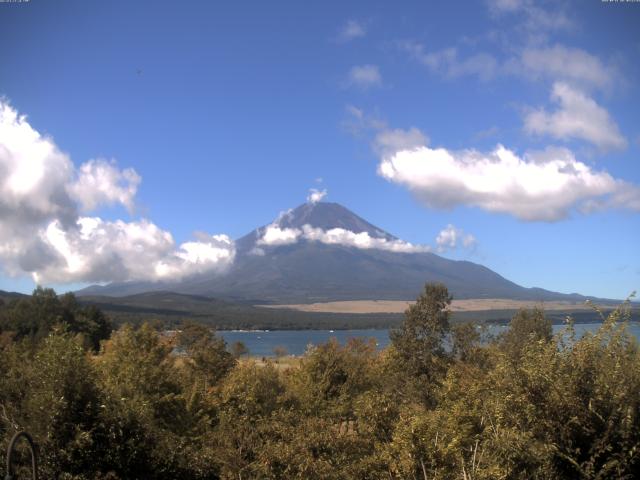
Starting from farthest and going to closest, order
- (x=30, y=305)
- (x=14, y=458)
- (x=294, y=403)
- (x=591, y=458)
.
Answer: (x=30, y=305) < (x=294, y=403) < (x=14, y=458) < (x=591, y=458)

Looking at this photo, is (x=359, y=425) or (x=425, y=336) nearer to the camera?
(x=359, y=425)

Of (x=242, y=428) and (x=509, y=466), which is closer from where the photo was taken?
(x=509, y=466)

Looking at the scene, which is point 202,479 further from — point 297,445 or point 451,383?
point 451,383

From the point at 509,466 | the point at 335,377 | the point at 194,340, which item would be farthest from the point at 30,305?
the point at 509,466

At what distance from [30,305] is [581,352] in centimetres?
8048

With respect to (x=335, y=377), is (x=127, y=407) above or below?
above

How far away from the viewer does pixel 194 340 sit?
2094 inches

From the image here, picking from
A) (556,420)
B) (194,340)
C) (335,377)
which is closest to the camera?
(556,420)

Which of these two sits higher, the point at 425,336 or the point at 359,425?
the point at 425,336

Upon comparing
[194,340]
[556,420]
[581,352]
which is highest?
[581,352]

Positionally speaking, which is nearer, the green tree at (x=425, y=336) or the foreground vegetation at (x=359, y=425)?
the foreground vegetation at (x=359, y=425)

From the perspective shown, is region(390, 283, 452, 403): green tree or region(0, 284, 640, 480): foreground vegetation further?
region(390, 283, 452, 403): green tree

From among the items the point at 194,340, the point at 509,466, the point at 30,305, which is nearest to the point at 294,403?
the point at 509,466

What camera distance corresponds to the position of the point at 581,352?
811 centimetres
